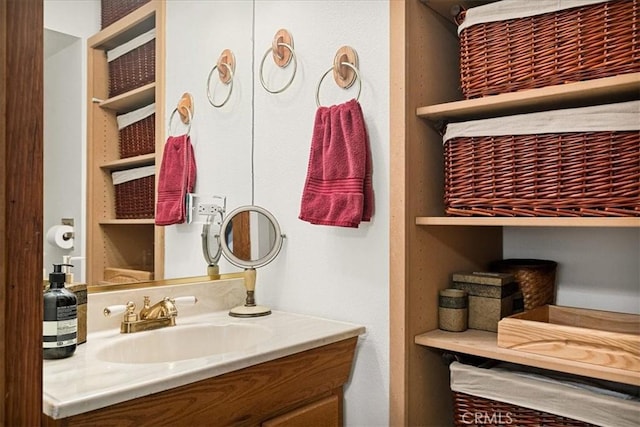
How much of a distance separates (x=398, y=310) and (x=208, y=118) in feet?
3.25

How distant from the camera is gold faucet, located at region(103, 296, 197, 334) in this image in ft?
4.96

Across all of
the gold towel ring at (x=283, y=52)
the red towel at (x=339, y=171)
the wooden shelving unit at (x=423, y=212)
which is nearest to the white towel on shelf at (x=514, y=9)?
the wooden shelving unit at (x=423, y=212)

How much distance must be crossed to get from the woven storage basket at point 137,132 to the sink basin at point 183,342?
0.58 metres

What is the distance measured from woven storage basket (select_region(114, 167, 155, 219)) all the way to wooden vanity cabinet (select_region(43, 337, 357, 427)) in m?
0.71

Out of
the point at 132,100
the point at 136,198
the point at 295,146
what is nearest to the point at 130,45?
the point at 132,100

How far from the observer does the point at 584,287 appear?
63.9 inches

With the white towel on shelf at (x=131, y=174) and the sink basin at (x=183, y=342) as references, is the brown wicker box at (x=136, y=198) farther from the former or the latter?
the sink basin at (x=183, y=342)

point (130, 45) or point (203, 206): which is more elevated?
point (130, 45)

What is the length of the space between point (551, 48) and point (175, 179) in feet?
3.99

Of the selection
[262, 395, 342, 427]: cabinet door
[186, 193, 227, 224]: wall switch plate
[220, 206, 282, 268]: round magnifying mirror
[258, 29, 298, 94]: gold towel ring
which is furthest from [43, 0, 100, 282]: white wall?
[262, 395, 342, 427]: cabinet door

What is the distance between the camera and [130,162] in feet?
5.52

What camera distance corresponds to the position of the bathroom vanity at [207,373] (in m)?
1.04

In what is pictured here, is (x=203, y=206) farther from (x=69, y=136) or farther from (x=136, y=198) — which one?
(x=69, y=136)

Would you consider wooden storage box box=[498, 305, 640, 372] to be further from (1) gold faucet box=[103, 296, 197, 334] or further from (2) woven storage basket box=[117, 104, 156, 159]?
(2) woven storage basket box=[117, 104, 156, 159]
